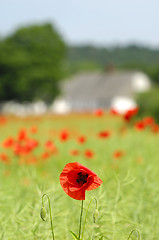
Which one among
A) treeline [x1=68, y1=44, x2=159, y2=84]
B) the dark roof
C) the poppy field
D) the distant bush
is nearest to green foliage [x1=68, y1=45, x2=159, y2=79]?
treeline [x1=68, y1=44, x2=159, y2=84]

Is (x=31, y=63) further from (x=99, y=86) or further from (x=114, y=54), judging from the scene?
(x=114, y=54)

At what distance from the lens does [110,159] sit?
A: 223 inches

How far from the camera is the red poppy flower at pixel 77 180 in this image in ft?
4.05

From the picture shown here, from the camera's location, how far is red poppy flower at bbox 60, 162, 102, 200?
4.05 feet

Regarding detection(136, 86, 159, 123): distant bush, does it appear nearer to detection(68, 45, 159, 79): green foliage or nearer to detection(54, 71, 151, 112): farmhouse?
detection(54, 71, 151, 112): farmhouse

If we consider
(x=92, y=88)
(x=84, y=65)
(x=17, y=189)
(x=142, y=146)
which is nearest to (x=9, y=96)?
(x=92, y=88)

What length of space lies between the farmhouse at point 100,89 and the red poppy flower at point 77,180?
1724 inches

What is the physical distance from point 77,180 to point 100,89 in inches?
1845

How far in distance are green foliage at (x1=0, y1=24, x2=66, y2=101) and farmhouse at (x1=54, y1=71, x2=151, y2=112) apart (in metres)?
10.5

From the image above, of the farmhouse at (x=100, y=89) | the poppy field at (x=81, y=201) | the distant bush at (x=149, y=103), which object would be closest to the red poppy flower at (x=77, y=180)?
the poppy field at (x=81, y=201)

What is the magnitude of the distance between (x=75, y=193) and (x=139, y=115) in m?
12.7

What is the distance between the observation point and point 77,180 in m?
1.28

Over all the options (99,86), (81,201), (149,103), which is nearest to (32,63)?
(99,86)

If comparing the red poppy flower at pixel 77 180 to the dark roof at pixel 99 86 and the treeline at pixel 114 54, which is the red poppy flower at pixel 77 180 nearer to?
the dark roof at pixel 99 86
